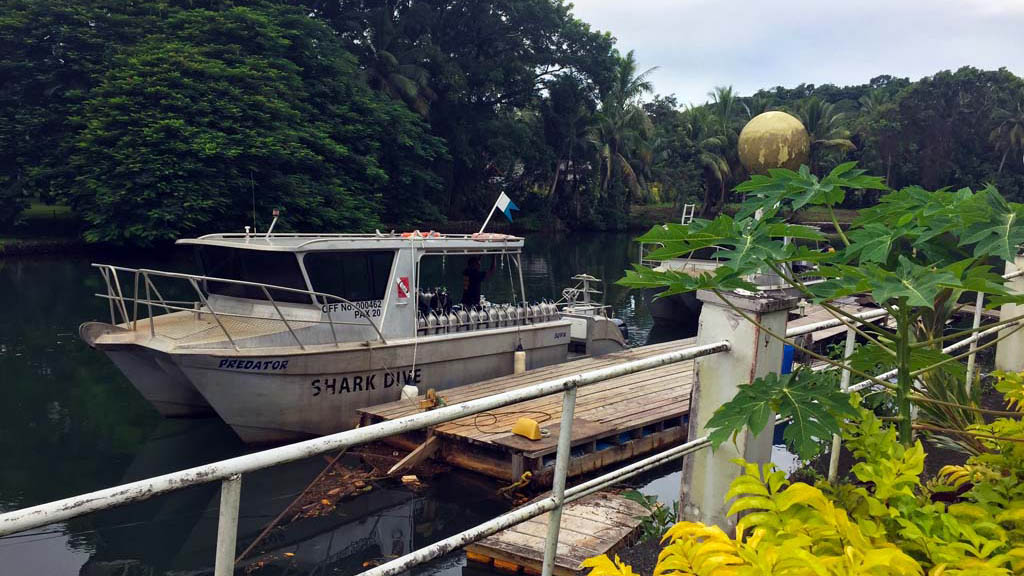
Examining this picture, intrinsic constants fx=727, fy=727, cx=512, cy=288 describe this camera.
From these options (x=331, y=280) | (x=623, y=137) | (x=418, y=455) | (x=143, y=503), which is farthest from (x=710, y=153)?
(x=143, y=503)

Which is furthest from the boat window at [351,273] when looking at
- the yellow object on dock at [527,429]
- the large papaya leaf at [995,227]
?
the large papaya leaf at [995,227]

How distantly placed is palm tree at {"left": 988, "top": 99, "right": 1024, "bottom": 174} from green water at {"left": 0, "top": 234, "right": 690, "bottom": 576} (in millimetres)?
57377

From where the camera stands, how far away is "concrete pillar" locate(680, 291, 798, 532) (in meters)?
3.36

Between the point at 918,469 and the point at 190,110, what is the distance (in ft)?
107

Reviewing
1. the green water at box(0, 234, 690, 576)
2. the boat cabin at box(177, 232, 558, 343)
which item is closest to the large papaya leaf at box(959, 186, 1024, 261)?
the green water at box(0, 234, 690, 576)

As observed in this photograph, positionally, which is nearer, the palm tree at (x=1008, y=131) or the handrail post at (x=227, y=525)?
the handrail post at (x=227, y=525)

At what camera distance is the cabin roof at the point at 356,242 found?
35.6ft

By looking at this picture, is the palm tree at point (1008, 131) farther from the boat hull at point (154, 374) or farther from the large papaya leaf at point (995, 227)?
the large papaya leaf at point (995, 227)

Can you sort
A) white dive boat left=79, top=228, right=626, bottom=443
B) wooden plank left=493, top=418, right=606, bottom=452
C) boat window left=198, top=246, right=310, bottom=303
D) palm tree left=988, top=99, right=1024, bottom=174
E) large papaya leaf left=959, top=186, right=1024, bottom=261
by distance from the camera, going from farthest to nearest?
palm tree left=988, top=99, right=1024, bottom=174 → boat window left=198, top=246, right=310, bottom=303 → white dive boat left=79, top=228, right=626, bottom=443 → wooden plank left=493, top=418, right=606, bottom=452 → large papaya leaf left=959, top=186, right=1024, bottom=261

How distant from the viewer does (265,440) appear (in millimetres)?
10914

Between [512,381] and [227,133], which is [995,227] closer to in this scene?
[512,381]

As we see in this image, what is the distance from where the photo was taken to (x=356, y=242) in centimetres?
1140

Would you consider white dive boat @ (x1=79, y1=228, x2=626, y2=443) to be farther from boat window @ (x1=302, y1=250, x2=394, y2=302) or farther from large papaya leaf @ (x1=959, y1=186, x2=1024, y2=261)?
large papaya leaf @ (x1=959, y1=186, x2=1024, y2=261)

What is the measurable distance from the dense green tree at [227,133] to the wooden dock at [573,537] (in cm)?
2426
